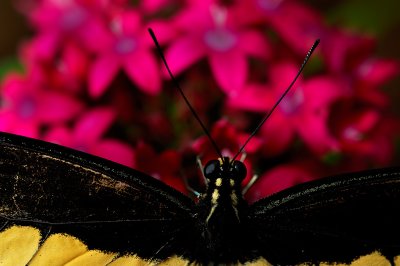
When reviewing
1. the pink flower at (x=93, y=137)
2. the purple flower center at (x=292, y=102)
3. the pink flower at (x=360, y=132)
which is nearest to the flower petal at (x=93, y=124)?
the pink flower at (x=93, y=137)


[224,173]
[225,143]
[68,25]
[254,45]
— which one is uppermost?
[68,25]

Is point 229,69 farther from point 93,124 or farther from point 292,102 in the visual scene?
point 93,124

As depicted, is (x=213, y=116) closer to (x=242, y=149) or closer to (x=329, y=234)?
(x=242, y=149)

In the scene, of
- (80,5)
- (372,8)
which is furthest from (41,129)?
(372,8)

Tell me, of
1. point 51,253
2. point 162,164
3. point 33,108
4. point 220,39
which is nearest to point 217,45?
point 220,39

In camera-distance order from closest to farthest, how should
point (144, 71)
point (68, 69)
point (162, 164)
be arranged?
point (162, 164)
point (144, 71)
point (68, 69)

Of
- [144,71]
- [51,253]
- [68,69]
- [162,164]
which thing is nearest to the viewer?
[51,253]
